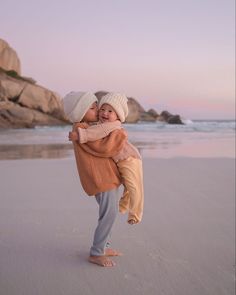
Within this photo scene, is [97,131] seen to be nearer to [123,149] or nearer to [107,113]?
[107,113]

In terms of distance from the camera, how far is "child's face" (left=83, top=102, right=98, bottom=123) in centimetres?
268

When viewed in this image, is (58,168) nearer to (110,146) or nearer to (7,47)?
(110,146)

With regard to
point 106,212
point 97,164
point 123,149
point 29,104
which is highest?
point 123,149

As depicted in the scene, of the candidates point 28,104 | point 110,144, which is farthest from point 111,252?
point 28,104

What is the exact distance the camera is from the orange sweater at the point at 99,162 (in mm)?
2643

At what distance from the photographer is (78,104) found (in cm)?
260

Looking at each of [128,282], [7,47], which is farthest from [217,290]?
[7,47]

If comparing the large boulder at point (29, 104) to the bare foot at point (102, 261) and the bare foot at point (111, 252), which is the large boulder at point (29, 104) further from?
the bare foot at point (102, 261)

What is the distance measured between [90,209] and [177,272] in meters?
1.77

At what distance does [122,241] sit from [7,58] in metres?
44.4

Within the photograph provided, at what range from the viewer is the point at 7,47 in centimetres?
4478

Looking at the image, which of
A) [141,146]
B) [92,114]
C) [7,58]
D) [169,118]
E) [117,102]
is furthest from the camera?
[169,118]

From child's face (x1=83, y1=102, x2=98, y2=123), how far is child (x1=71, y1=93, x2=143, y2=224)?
54mm

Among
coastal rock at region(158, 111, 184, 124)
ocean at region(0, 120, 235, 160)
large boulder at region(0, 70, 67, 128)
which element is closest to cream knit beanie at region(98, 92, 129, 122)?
ocean at region(0, 120, 235, 160)
